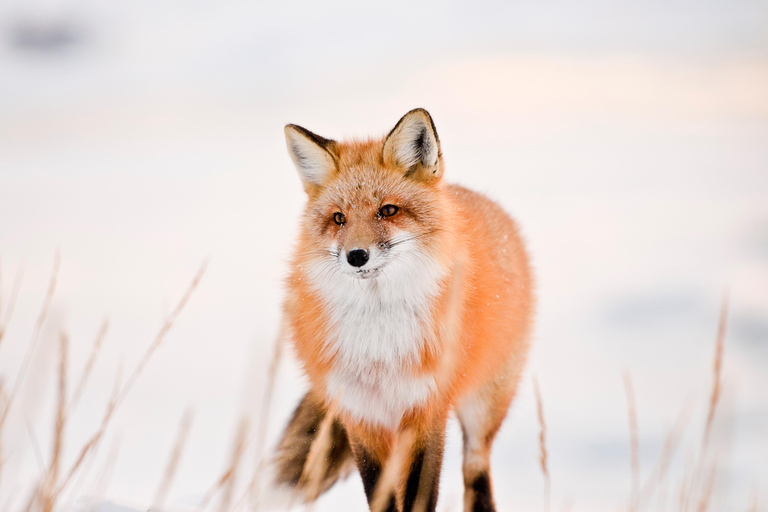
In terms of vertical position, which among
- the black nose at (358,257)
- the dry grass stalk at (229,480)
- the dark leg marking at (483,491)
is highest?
the black nose at (358,257)

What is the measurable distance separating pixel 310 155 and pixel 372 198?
0.51 m

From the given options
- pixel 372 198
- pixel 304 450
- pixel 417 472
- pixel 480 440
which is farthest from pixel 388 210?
pixel 304 450

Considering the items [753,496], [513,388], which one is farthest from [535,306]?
[753,496]

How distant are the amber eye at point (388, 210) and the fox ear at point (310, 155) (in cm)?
45

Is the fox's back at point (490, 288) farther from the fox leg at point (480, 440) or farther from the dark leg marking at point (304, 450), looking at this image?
the dark leg marking at point (304, 450)

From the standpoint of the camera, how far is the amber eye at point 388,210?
3.13 metres

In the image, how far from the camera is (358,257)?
2.85 m

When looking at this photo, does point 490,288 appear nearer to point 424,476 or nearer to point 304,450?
point 424,476

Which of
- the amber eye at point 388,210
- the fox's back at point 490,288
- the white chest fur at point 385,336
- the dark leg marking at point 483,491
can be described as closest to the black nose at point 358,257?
the white chest fur at point 385,336

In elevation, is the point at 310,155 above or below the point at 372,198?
above

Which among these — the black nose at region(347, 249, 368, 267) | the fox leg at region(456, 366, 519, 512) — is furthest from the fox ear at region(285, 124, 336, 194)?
the fox leg at region(456, 366, 519, 512)

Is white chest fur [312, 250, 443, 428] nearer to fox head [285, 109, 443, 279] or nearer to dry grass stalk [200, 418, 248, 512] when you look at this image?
fox head [285, 109, 443, 279]

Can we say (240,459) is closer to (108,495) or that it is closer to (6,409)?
(6,409)

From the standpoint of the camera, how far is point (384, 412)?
10.4ft
